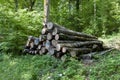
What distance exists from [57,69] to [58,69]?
53 mm

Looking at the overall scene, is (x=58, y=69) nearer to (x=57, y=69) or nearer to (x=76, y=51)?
(x=57, y=69)

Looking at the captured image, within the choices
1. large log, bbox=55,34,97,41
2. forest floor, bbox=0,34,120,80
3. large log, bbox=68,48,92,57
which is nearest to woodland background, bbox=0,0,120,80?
forest floor, bbox=0,34,120,80

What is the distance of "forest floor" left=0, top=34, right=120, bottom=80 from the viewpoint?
670 cm

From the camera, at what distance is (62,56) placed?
838cm

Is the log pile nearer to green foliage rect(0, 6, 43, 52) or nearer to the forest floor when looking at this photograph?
the forest floor

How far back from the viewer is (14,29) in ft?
36.5

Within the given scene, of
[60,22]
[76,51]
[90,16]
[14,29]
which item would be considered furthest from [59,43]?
[90,16]

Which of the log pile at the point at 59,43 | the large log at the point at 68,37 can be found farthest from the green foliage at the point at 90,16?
the log pile at the point at 59,43

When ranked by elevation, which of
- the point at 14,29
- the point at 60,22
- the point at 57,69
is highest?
the point at 14,29

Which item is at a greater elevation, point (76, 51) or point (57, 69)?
point (76, 51)

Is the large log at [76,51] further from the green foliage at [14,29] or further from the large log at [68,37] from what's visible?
the green foliage at [14,29]

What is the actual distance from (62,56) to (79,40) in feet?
6.77

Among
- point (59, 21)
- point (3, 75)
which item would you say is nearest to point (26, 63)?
point (3, 75)

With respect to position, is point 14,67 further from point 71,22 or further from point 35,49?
point 71,22
